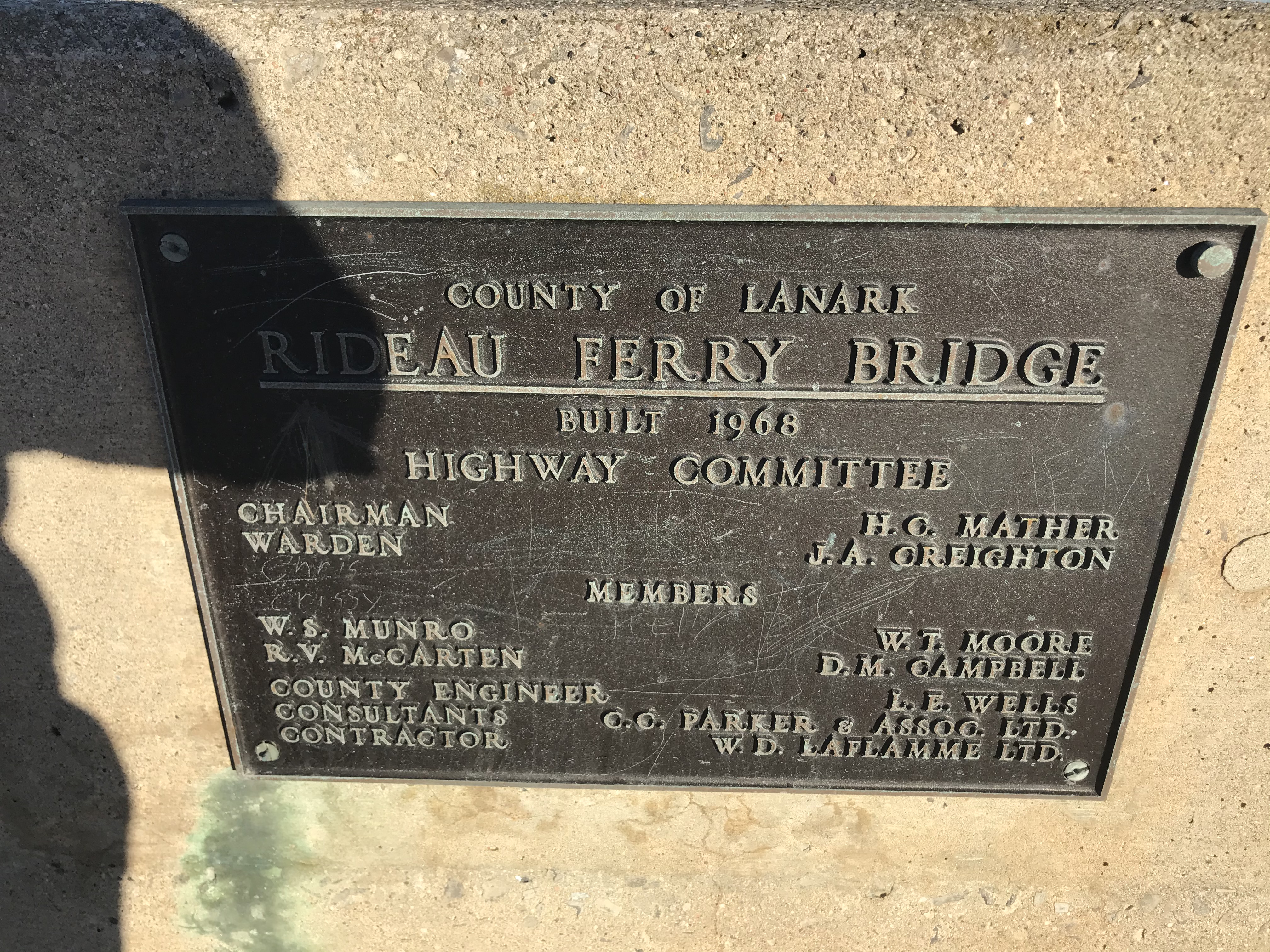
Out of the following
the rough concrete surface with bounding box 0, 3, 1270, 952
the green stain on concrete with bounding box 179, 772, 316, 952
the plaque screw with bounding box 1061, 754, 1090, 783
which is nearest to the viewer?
the rough concrete surface with bounding box 0, 3, 1270, 952

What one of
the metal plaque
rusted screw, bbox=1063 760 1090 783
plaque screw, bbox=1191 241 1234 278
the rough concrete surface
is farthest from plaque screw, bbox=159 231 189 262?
rusted screw, bbox=1063 760 1090 783

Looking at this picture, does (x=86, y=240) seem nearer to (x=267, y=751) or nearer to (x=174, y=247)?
(x=174, y=247)

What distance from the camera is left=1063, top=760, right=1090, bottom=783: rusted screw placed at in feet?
8.00

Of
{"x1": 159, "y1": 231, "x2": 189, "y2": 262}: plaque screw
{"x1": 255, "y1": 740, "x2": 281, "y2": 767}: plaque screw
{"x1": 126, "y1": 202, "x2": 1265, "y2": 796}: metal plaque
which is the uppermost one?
{"x1": 159, "y1": 231, "x2": 189, "y2": 262}: plaque screw

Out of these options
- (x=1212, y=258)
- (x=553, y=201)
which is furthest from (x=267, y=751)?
(x=1212, y=258)

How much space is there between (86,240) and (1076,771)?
2.90 metres

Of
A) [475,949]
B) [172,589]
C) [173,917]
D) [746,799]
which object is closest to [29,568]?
[172,589]

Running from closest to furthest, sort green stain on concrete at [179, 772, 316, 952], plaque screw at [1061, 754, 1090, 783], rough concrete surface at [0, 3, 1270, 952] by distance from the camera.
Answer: rough concrete surface at [0, 3, 1270, 952], plaque screw at [1061, 754, 1090, 783], green stain on concrete at [179, 772, 316, 952]

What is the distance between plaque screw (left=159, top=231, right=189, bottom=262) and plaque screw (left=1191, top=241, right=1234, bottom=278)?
7.34 feet

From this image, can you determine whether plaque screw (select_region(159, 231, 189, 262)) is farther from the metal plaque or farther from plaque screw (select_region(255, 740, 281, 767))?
plaque screw (select_region(255, 740, 281, 767))

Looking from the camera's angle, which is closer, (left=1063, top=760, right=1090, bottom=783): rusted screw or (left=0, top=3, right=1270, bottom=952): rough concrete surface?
(left=0, top=3, right=1270, bottom=952): rough concrete surface

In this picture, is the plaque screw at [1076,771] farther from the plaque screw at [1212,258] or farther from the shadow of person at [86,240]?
the shadow of person at [86,240]

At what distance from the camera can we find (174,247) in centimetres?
196

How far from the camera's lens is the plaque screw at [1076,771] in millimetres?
2438
